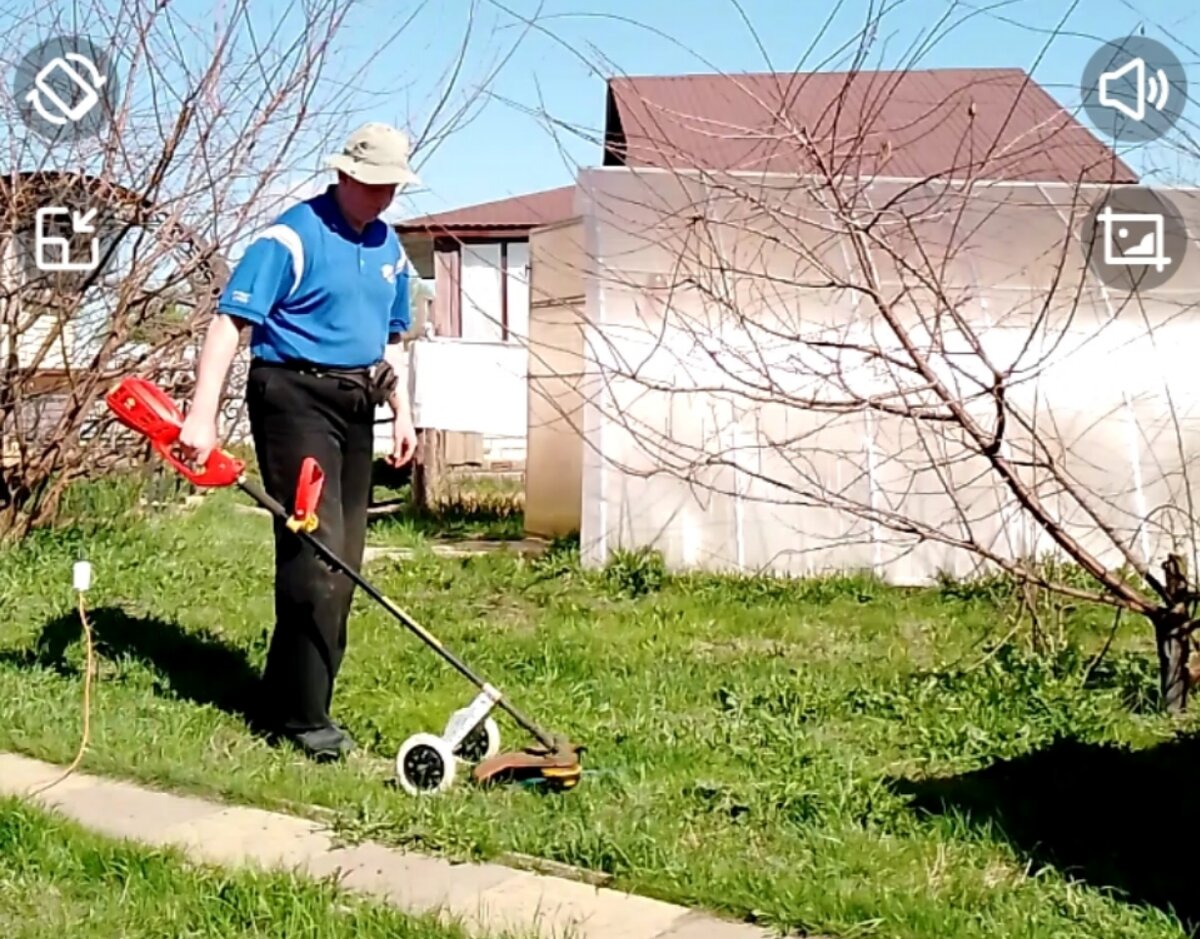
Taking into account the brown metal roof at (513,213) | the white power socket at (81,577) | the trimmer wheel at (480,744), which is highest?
the brown metal roof at (513,213)

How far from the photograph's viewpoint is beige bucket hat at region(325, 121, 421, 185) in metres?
4.41

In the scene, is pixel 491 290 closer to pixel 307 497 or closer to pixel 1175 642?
pixel 1175 642

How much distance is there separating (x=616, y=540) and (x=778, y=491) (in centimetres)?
89

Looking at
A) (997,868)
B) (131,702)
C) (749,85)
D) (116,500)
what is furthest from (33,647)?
(997,868)

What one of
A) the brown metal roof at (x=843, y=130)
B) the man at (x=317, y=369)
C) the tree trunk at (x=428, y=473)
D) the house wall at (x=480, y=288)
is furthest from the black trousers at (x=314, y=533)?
the house wall at (x=480, y=288)

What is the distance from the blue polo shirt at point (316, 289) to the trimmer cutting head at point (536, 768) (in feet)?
4.41

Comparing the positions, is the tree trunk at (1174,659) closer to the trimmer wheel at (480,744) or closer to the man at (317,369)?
the trimmer wheel at (480,744)

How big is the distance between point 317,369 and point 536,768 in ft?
4.60

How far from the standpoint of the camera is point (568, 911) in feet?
11.0

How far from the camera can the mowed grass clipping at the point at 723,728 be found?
3469 millimetres

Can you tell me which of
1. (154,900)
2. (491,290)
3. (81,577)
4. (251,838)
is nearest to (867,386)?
(81,577)

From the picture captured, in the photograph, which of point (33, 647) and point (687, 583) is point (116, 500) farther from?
point (687, 583)

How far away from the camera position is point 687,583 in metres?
7.40

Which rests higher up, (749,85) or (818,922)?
(749,85)
